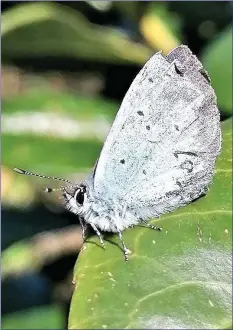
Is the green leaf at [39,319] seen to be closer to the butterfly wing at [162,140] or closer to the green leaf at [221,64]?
the butterfly wing at [162,140]

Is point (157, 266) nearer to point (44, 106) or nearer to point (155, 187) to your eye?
point (155, 187)

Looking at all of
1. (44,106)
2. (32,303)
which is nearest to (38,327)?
(32,303)

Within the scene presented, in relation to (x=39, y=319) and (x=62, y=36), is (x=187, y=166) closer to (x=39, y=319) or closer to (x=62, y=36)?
(x=62, y=36)

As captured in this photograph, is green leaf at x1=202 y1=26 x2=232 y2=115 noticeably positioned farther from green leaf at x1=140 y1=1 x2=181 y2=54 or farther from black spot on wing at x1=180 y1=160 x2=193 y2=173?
black spot on wing at x1=180 y1=160 x2=193 y2=173

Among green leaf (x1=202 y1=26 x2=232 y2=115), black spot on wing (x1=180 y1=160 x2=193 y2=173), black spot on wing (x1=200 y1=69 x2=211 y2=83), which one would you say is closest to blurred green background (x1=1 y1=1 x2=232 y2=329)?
green leaf (x1=202 y1=26 x2=232 y2=115)

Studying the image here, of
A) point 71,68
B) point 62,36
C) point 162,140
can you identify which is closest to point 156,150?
point 162,140

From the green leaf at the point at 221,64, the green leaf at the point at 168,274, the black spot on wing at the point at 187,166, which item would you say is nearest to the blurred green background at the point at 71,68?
the green leaf at the point at 221,64
